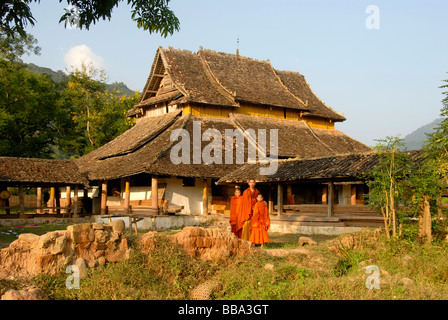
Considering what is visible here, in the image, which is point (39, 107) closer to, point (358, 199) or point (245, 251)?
point (358, 199)

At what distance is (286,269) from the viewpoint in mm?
9531

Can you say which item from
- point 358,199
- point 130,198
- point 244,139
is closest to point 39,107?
point 130,198

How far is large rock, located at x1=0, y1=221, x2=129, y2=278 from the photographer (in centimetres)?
823

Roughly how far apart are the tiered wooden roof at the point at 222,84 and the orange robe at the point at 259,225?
1346cm

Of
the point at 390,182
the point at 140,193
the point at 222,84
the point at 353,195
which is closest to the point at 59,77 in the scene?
the point at 222,84

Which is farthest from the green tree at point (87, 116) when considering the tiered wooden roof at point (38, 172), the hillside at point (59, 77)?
the hillside at point (59, 77)

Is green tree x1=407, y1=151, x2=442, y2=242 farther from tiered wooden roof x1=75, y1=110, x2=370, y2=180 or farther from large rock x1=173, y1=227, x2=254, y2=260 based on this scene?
tiered wooden roof x1=75, y1=110, x2=370, y2=180

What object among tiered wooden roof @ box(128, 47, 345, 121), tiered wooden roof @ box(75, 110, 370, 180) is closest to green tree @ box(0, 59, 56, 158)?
tiered wooden roof @ box(128, 47, 345, 121)

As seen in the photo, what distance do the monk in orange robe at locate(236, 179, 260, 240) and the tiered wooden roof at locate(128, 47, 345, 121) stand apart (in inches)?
516

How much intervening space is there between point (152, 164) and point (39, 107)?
825 inches

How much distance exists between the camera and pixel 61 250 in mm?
8398
